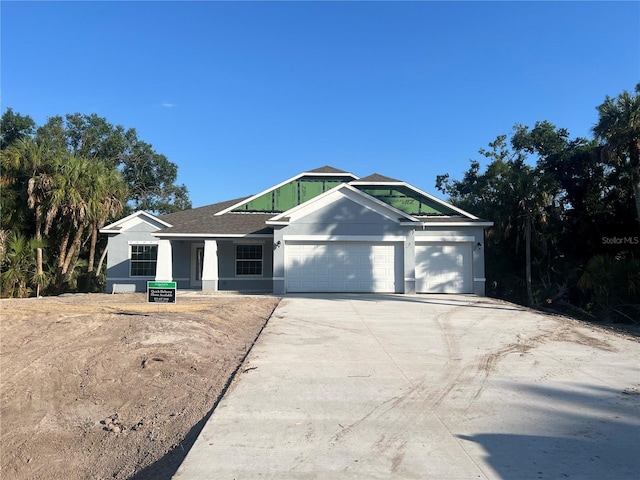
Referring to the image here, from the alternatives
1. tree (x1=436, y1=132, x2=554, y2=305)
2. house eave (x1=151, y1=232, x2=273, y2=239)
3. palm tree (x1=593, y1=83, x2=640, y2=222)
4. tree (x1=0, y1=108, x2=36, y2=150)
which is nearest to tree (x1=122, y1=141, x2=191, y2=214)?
tree (x1=0, y1=108, x2=36, y2=150)

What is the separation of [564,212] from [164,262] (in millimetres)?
22829

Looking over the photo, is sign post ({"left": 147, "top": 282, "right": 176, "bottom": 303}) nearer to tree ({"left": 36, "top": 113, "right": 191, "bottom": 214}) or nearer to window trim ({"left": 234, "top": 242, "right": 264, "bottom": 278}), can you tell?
window trim ({"left": 234, "top": 242, "right": 264, "bottom": 278})

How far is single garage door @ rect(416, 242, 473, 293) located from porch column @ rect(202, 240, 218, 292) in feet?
29.0

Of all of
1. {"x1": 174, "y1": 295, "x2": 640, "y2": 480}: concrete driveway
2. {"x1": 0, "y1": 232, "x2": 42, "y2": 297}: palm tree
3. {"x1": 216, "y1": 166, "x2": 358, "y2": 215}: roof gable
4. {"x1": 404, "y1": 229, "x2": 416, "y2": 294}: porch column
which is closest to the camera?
{"x1": 174, "y1": 295, "x2": 640, "y2": 480}: concrete driveway

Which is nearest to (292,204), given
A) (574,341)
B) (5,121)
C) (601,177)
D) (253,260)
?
(253,260)

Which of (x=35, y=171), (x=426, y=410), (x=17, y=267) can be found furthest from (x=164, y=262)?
(x=426, y=410)

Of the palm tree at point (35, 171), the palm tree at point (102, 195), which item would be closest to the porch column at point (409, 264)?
the palm tree at point (102, 195)

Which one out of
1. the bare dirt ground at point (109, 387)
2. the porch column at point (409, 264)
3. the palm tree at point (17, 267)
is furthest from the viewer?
the porch column at point (409, 264)

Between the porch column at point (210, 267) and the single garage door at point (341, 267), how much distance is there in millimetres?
3347

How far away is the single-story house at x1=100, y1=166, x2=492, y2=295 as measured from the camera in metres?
18.5

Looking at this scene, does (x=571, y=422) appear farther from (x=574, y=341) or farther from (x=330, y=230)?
(x=330, y=230)

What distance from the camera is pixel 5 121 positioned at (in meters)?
30.8

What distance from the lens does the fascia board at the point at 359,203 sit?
1838cm

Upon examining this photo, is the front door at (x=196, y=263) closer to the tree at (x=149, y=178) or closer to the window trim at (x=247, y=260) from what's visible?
the window trim at (x=247, y=260)
